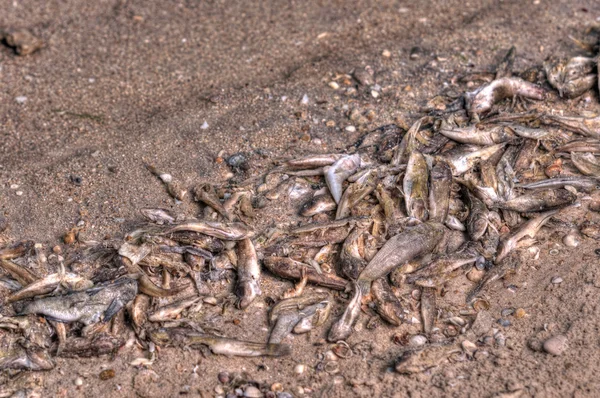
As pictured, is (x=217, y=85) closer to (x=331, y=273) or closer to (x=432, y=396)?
(x=331, y=273)

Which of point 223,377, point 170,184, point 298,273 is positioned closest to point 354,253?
point 298,273

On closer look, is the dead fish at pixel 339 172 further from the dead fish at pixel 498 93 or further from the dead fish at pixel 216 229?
the dead fish at pixel 498 93

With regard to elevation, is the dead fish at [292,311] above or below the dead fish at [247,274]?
below

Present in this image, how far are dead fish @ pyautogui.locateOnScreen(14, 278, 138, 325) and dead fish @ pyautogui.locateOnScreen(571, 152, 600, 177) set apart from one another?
276 centimetres

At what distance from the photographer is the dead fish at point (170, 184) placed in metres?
4.52

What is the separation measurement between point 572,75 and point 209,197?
2.79 metres

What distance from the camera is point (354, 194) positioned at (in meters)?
4.30

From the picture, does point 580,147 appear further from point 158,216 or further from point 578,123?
point 158,216

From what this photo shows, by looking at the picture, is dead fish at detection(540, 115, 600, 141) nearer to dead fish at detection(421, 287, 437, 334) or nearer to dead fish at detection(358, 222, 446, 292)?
dead fish at detection(358, 222, 446, 292)

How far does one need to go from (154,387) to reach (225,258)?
83 centimetres

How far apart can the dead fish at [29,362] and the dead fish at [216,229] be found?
0.91m

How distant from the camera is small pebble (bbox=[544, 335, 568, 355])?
3.58m

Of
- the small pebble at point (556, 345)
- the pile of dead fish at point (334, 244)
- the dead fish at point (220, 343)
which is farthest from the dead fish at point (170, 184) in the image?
the small pebble at point (556, 345)

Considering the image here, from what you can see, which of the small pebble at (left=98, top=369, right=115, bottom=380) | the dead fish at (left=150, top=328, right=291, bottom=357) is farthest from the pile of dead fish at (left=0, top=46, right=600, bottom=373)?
the small pebble at (left=98, top=369, right=115, bottom=380)
